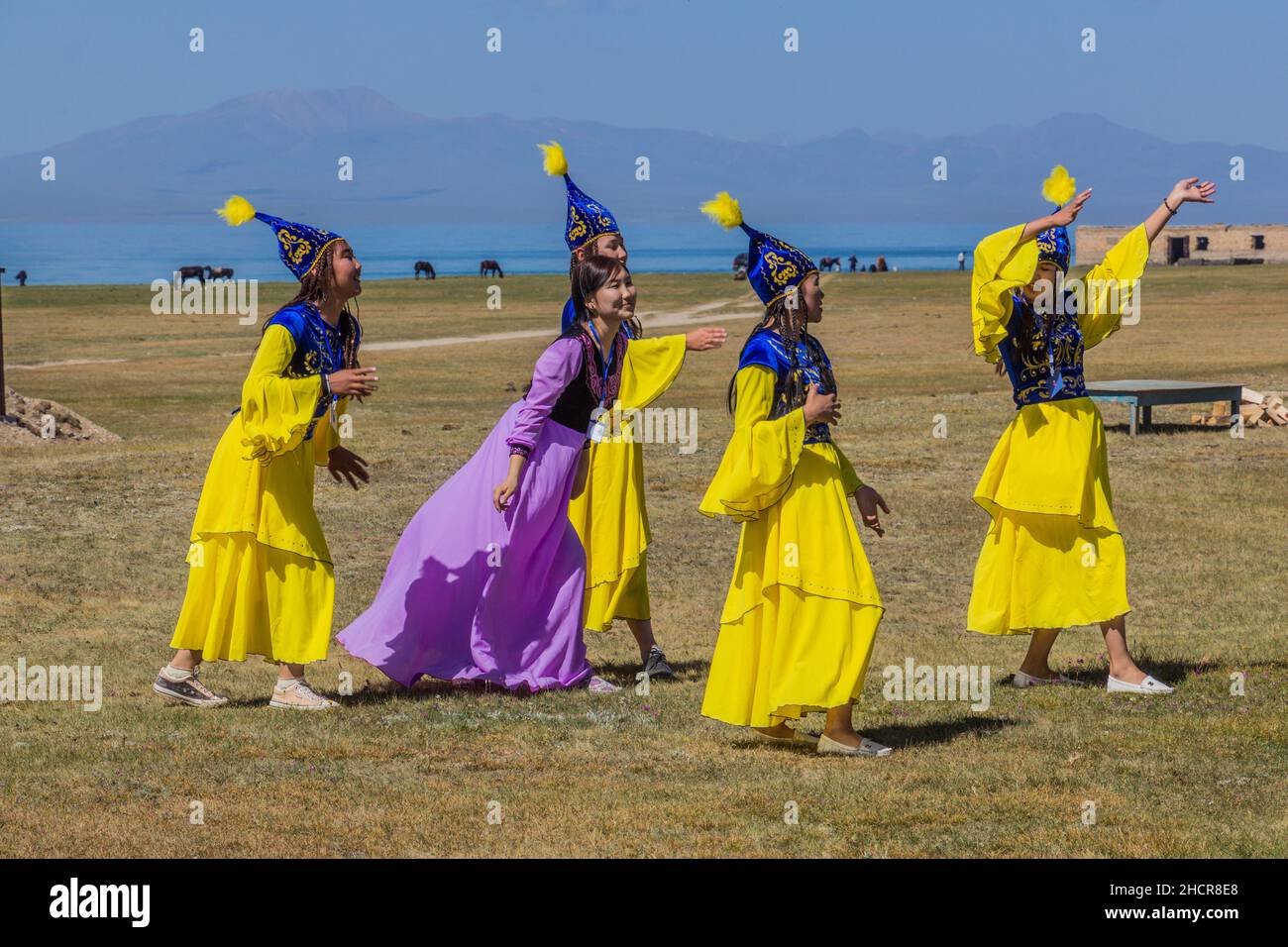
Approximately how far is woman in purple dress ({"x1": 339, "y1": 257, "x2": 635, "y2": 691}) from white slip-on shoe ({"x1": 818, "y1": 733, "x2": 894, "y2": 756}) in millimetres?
1804

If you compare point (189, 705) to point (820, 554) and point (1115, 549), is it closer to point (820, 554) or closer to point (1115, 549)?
→ point (820, 554)

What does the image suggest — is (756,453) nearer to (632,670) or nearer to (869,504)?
(869,504)

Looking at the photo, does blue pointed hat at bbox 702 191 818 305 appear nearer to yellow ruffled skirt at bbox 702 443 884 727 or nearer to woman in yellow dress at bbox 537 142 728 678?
yellow ruffled skirt at bbox 702 443 884 727

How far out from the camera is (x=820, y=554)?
24.5 ft

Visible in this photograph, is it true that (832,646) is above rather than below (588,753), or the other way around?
above

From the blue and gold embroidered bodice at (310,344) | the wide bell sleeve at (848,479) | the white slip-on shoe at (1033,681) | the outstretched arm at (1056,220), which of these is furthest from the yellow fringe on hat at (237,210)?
the white slip-on shoe at (1033,681)

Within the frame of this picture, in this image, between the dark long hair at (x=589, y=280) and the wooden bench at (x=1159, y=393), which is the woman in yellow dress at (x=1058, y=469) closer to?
the dark long hair at (x=589, y=280)

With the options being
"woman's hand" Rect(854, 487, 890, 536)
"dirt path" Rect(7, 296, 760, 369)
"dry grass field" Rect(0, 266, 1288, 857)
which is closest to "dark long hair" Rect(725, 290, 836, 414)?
"woman's hand" Rect(854, 487, 890, 536)

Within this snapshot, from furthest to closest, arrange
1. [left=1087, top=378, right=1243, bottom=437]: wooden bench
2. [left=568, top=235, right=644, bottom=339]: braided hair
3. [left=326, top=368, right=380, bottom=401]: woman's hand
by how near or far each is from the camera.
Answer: [left=1087, top=378, right=1243, bottom=437]: wooden bench
[left=568, top=235, right=644, bottom=339]: braided hair
[left=326, top=368, right=380, bottom=401]: woman's hand

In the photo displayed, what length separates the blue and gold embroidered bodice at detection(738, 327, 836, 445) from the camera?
294 inches

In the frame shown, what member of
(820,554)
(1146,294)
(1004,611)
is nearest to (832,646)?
(820,554)

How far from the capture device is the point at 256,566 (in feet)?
28.1

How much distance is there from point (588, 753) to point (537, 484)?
1.67 m

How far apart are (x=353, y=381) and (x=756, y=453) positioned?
208 cm
